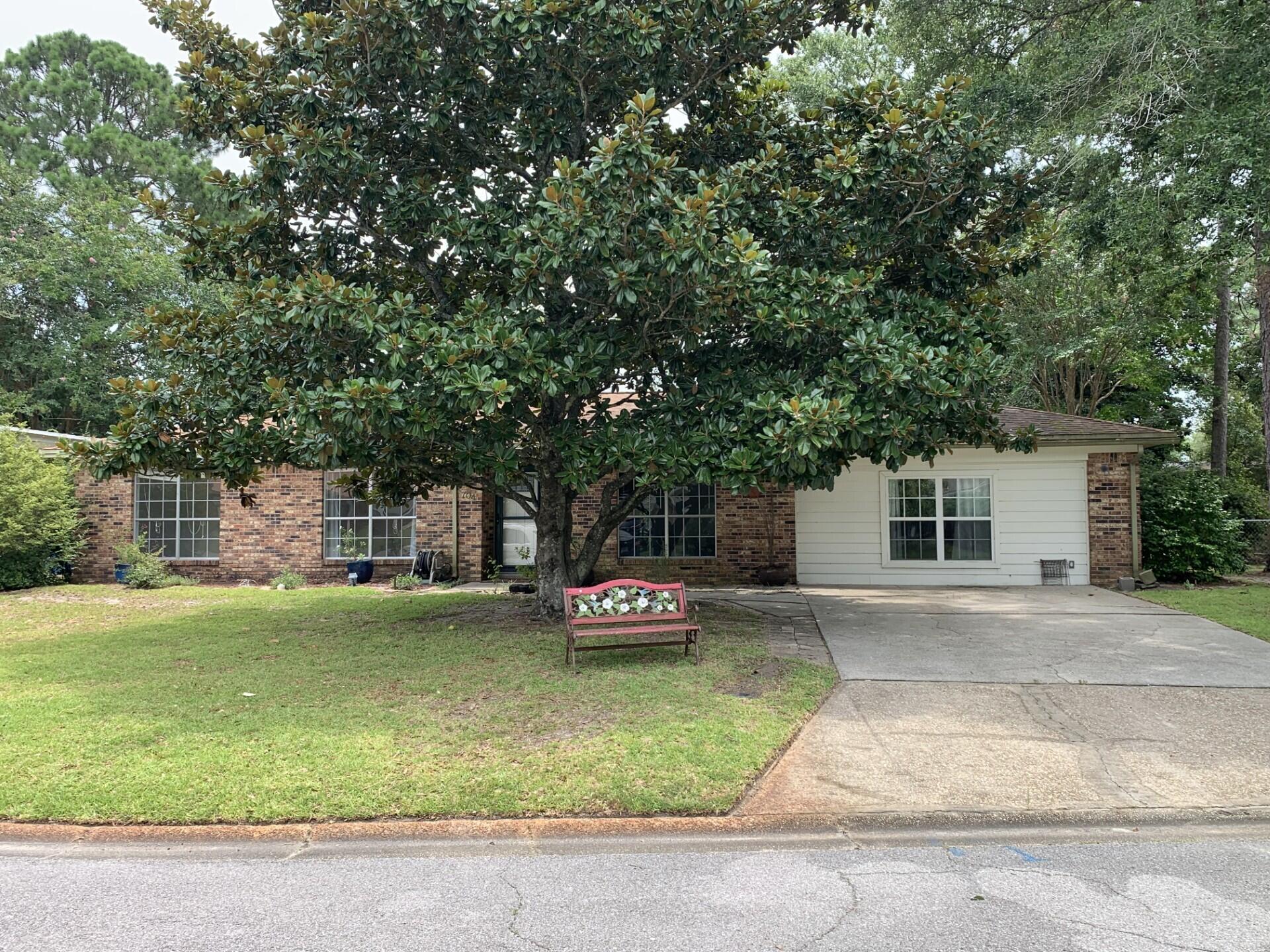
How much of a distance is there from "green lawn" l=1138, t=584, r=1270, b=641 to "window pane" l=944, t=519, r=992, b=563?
8.17 ft

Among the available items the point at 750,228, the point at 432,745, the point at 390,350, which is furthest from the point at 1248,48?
the point at 432,745

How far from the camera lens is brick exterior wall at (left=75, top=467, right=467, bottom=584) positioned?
15258mm

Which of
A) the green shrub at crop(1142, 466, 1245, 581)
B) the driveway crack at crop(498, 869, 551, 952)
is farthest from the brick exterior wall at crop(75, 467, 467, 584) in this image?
the green shrub at crop(1142, 466, 1245, 581)

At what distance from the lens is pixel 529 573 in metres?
14.9

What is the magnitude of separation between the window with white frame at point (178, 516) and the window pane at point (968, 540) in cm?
1418

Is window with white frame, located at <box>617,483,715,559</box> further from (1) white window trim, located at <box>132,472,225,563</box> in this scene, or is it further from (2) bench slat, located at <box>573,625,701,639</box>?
(1) white window trim, located at <box>132,472,225,563</box>

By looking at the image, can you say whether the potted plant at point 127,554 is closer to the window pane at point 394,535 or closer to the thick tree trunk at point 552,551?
the window pane at point 394,535

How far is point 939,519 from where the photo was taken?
Result: 14.8 metres

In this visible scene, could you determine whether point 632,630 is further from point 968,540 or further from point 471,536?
point 968,540

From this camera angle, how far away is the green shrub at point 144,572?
14.7m

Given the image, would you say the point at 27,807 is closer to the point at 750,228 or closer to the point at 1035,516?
the point at 750,228

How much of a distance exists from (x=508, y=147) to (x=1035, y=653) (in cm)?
812

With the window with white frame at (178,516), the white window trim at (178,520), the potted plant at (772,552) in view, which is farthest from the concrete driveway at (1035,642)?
the window with white frame at (178,516)

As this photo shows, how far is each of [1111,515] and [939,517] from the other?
2877mm
